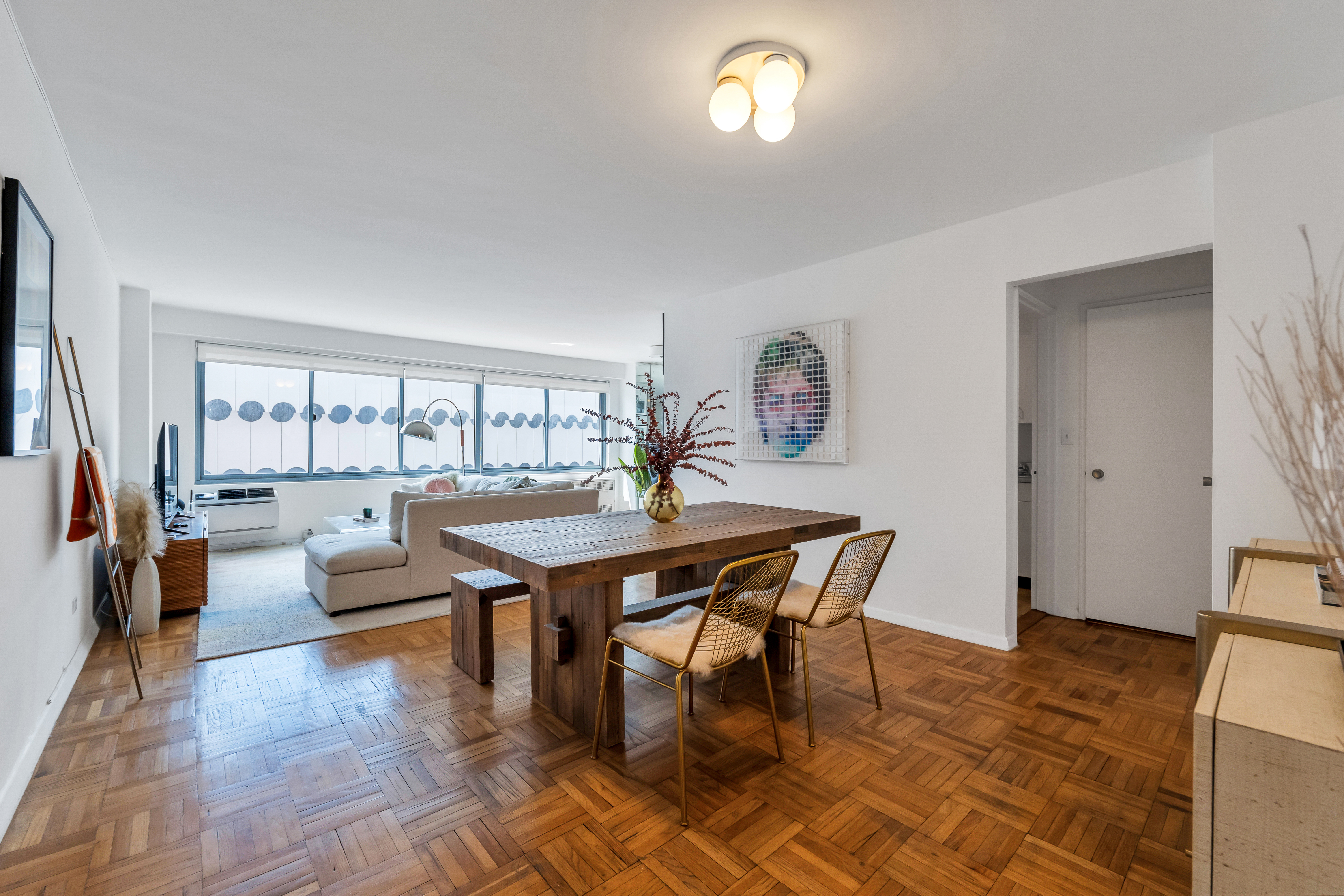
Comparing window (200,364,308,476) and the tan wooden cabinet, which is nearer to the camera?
the tan wooden cabinet

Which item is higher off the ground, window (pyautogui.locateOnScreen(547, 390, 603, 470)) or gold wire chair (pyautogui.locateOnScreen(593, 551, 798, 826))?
window (pyautogui.locateOnScreen(547, 390, 603, 470))

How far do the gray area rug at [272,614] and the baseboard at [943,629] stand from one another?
2.43 m

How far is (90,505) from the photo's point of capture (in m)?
2.65

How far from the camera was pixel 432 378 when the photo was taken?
7.47m

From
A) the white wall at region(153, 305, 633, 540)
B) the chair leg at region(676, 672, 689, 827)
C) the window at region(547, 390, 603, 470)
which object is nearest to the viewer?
the chair leg at region(676, 672, 689, 827)

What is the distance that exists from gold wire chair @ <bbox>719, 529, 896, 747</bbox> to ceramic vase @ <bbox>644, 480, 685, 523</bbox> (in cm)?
63

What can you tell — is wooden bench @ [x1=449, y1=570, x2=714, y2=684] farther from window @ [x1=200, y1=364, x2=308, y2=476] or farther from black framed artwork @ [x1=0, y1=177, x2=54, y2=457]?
window @ [x1=200, y1=364, x2=308, y2=476]

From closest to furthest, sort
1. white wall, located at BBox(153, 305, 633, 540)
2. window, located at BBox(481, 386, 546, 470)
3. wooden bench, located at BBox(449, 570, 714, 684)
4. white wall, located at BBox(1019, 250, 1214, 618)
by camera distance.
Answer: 1. wooden bench, located at BBox(449, 570, 714, 684)
2. white wall, located at BBox(1019, 250, 1214, 618)
3. white wall, located at BBox(153, 305, 633, 540)
4. window, located at BBox(481, 386, 546, 470)

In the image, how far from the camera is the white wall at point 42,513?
1.75 meters

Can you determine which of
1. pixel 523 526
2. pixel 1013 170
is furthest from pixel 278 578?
pixel 1013 170

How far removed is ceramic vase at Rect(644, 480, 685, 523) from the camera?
2725mm

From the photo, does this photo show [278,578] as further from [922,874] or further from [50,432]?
[922,874]

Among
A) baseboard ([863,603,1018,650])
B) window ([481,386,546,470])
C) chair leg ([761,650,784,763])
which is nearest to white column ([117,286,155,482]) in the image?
window ([481,386,546,470])

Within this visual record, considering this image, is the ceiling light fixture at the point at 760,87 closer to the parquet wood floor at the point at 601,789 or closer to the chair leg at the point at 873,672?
the chair leg at the point at 873,672
